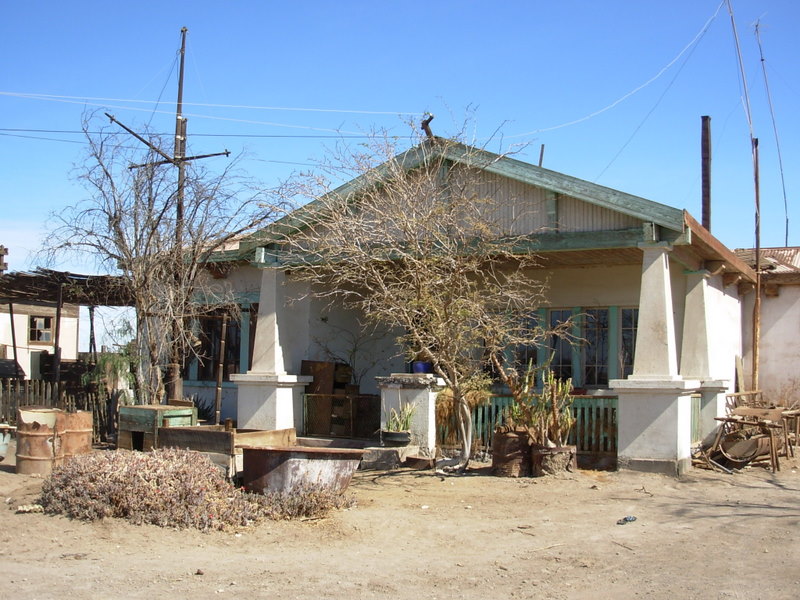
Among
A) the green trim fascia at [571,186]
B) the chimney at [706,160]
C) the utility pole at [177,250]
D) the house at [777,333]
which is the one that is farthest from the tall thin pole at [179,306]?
the chimney at [706,160]

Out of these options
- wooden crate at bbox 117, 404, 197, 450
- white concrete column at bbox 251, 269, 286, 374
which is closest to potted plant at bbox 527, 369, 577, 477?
white concrete column at bbox 251, 269, 286, 374

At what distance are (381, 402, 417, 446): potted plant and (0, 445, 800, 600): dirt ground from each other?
6.62 feet

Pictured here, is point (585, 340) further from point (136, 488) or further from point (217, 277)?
point (136, 488)

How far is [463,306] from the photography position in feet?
35.4

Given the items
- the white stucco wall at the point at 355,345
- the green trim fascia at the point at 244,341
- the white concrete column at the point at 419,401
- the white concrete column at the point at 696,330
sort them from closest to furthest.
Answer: the white concrete column at the point at 419,401 < the white concrete column at the point at 696,330 < the white stucco wall at the point at 355,345 < the green trim fascia at the point at 244,341

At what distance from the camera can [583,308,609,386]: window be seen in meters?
14.3

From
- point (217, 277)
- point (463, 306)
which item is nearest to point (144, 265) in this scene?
point (217, 277)

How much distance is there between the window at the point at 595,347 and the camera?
46.9 ft

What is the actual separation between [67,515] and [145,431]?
4012mm

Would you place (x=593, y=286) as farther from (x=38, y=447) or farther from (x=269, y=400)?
(x=38, y=447)

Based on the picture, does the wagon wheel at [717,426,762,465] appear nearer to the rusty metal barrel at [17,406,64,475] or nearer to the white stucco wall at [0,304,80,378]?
the rusty metal barrel at [17,406,64,475]

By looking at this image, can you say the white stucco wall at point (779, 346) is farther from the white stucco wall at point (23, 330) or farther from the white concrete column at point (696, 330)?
the white stucco wall at point (23, 330)

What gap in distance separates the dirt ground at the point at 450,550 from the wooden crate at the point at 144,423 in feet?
7.64

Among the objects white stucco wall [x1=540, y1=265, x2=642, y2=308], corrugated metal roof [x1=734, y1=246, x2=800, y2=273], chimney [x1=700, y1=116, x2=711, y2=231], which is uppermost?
chimney [x1=700, y1=116, x2=711, y2=231]
